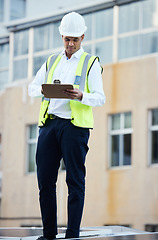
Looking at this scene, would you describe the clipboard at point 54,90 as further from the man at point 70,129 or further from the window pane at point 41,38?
the window pane at point 41,38

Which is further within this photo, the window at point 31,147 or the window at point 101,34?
the window at point 31,147

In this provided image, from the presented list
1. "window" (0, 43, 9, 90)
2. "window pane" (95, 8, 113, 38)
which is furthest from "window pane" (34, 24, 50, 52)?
"window pane" (95, 8, 113, 38)

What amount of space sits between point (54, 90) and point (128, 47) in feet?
42.6

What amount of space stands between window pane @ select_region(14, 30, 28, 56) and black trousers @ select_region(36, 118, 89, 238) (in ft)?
50.2

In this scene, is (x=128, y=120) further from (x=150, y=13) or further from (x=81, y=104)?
(x=81, y=104)

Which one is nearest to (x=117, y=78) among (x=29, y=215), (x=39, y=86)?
(x=29, y=215)

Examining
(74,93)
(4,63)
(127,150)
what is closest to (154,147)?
(127,150)

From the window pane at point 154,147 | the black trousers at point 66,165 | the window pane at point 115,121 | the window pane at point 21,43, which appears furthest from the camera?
the window pane at point 21,43

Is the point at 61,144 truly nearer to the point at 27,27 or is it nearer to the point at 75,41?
the point at 75,41

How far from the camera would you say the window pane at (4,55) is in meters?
19.9

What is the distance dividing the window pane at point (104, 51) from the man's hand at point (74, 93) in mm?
13053

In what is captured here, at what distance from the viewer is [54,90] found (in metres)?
3.59

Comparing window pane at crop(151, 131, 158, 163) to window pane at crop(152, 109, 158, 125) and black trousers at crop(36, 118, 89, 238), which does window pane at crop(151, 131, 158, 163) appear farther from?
black trousers at crop(36, 118, 89, 238)

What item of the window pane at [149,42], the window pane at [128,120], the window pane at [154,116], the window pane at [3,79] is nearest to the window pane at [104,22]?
the window pane at [149,42]
